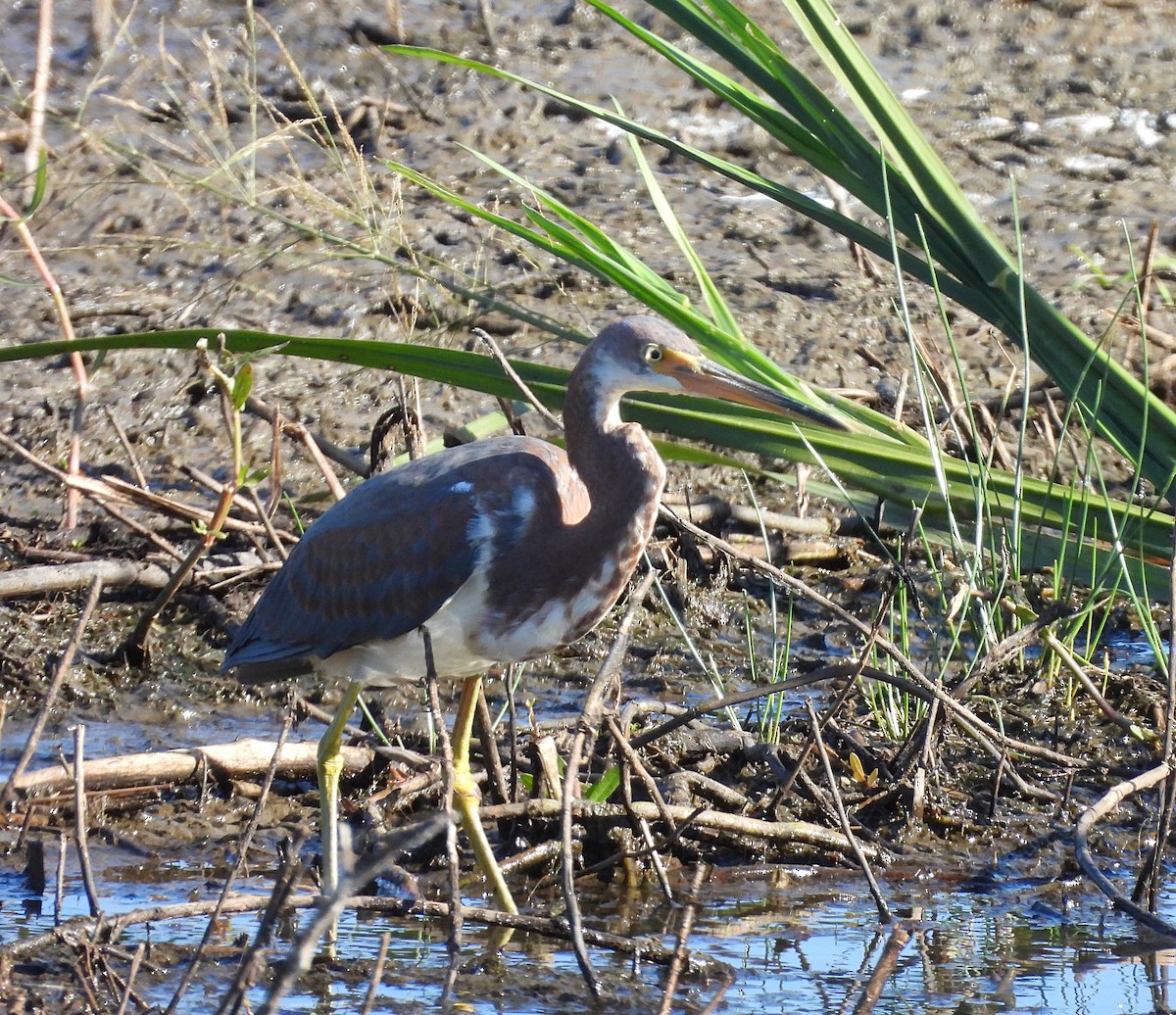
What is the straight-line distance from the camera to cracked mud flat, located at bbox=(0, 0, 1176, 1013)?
17.9ft

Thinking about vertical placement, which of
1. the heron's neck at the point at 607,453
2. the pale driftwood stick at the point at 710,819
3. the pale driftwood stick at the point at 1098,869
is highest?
the heron's neck at the point at 607,453

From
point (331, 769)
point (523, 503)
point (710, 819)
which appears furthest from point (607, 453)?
point (331, 769)

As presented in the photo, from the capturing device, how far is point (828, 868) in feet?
15.2

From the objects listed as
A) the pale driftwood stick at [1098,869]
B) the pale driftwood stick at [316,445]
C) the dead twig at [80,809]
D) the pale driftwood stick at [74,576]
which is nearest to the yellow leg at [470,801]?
the dead twig at [80,809]

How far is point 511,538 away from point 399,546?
347mm

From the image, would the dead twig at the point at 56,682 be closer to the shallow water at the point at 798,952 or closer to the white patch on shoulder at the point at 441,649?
the shallow water at the point at 798,952

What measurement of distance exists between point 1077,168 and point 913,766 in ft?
16.7

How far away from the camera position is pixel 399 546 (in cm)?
455

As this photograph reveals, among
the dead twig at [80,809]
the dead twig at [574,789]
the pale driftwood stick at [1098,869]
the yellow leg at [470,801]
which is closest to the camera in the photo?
the dead twig at [574,789]

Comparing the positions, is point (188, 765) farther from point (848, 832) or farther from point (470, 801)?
point (848, 832)

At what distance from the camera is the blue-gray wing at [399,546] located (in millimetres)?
4387

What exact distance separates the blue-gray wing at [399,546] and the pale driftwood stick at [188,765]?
256 millimetres

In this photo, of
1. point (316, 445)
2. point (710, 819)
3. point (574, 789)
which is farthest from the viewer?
point (316, 445)

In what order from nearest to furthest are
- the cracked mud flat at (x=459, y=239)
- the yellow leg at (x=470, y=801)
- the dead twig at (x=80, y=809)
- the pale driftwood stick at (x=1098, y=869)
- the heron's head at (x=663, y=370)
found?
the dead twig at (x=80, y=809) → the pale driftwood stick at (x=1098, y=869) → the yellow leg at (x=470, y=801) → the heron's head at (x=663, y=370) → the cracked mud flat at (x=459, y=239)
